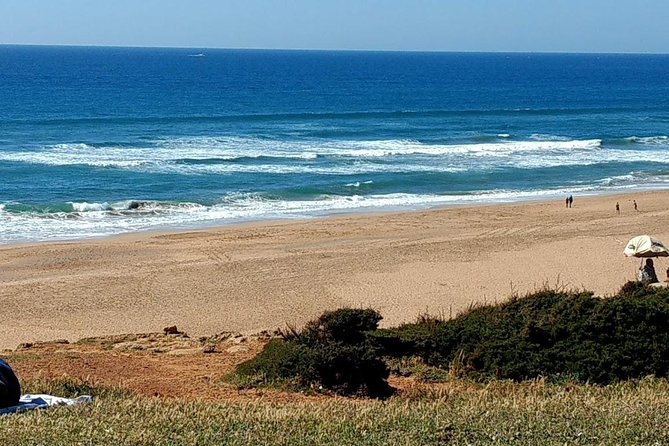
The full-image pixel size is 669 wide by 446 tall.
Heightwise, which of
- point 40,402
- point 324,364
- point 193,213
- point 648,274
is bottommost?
point 193,213

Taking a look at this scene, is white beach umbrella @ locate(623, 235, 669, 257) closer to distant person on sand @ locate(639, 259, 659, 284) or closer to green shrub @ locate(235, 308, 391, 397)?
distant person on sand @ locate(639, 259, 659, 284)

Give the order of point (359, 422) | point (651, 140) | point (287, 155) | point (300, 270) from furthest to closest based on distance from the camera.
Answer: point (651, 140), point (287, 155), point (300, 270), point (359, 422)

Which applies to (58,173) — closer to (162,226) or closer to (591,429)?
(162,226)

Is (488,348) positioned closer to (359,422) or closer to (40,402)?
(359,422)

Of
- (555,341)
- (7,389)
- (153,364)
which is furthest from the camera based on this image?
(153,364)

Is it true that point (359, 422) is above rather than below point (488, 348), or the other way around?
above

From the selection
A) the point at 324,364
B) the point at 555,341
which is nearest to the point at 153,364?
the point at 324,364

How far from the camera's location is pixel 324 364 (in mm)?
12398

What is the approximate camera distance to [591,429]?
29.6ft

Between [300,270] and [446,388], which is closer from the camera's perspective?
[446,388]

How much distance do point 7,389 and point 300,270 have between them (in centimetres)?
1659

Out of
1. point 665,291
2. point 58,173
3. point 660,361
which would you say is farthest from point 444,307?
point 58,173

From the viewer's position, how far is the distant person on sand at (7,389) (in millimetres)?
10062

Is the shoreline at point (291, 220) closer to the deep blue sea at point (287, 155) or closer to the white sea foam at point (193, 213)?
the white sea foam at point (193, 213)
